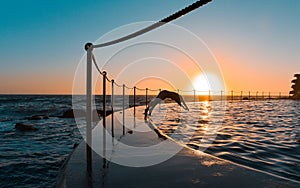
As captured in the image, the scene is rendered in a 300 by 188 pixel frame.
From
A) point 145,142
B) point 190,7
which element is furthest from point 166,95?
point 190,7

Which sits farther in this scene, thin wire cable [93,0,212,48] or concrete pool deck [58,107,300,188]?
concrete pool deck [58,107,300,188]

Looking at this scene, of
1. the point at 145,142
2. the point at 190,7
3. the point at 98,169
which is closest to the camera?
the point at 190,7

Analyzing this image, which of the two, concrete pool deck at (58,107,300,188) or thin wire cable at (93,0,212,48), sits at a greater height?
thin wire cable at (93,0,212,48)

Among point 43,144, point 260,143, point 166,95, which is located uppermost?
point 166,95

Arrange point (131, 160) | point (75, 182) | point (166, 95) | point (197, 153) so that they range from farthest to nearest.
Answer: point (166, 95), point (197, 153), point (131, 160), point (75, 182)

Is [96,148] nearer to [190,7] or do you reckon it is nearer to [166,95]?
[190,7]

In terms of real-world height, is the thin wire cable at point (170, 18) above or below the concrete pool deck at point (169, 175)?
above

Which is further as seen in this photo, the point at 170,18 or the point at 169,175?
the point at 169,175

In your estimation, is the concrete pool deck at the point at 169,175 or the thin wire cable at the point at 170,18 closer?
the thin wire cable at the point at 170,18

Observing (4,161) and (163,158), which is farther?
(4,161)

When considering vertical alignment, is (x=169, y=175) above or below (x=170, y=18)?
below

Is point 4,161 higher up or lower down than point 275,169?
lower down

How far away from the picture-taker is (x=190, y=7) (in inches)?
66.7

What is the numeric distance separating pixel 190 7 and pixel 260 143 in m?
5.35
